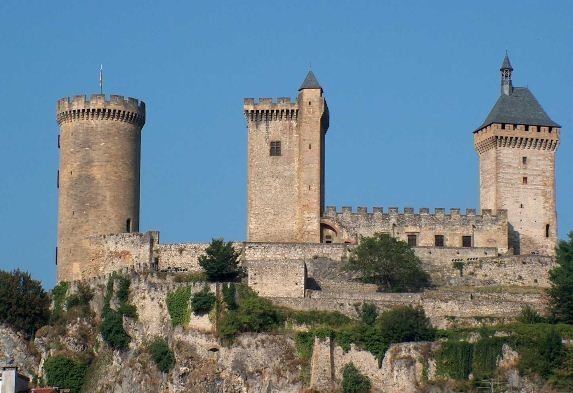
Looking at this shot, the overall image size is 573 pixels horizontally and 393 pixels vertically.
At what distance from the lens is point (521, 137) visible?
8038cm

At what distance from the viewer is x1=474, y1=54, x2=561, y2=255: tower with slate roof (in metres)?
79.6

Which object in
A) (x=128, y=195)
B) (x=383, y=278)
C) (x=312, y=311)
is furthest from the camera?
(x=128, y=195)

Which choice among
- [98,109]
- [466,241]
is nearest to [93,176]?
[98,109]

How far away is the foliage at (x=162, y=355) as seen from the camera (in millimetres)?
67875

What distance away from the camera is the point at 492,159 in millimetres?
80312

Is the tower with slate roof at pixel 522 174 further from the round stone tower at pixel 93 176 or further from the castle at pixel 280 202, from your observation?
the round stone tower at pixel 93 176

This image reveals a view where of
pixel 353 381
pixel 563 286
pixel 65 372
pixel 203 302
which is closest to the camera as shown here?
pixel 353 381

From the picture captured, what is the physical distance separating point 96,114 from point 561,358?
25.6 meters

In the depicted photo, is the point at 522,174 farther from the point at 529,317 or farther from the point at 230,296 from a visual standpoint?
the point at 230,296

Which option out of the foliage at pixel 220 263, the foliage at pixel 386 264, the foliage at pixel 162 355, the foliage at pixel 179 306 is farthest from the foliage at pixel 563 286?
the foliage at pixel 162 355

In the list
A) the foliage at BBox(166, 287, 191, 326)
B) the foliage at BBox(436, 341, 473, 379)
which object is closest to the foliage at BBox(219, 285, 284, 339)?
the foliage at BBox(166, 287, 191, 326)

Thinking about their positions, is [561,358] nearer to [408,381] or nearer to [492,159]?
[408,381]

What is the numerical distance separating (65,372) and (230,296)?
Answer: 823 cm

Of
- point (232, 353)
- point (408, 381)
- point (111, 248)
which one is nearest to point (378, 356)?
point (408, 381)
